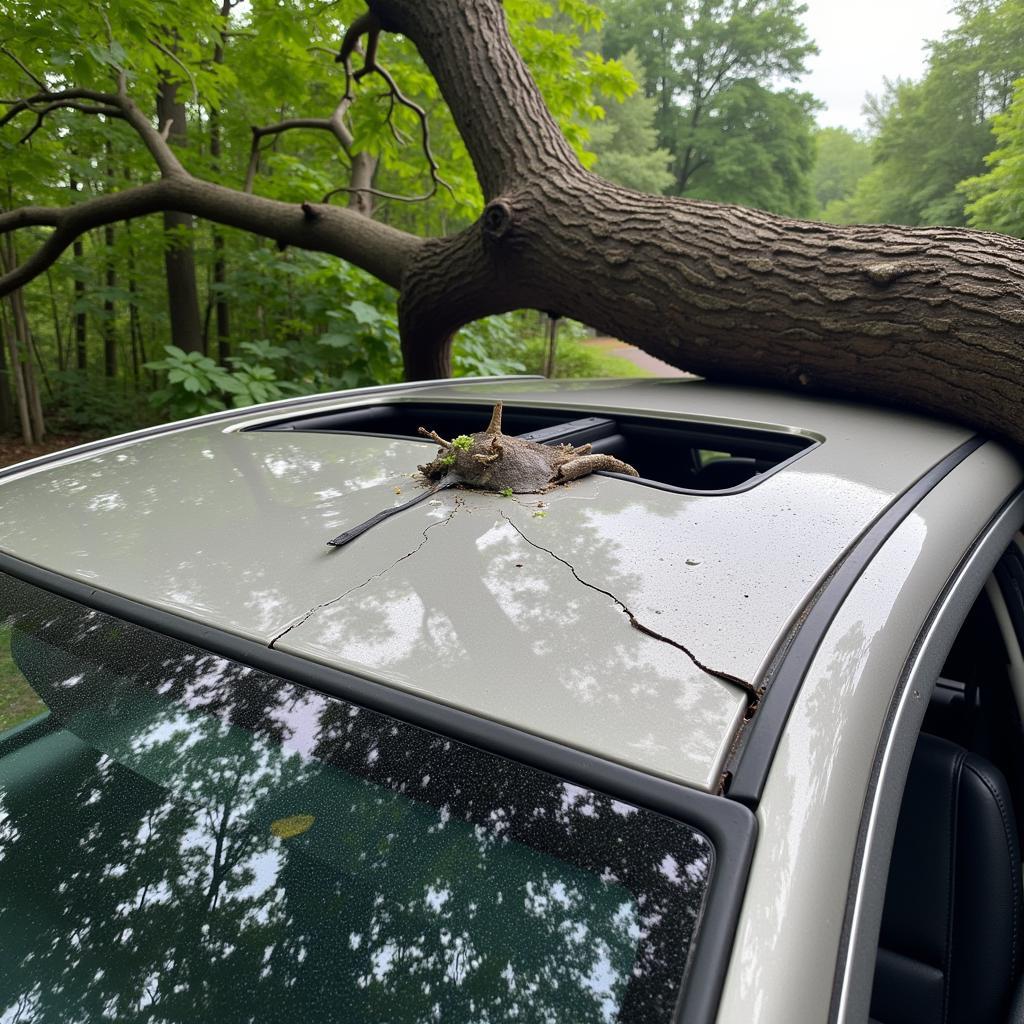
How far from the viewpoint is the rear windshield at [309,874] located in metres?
0.64

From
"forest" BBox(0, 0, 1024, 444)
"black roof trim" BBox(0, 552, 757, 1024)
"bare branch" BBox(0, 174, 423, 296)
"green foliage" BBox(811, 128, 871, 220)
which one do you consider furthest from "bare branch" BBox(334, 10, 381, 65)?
"green foliage" BBox(811, 128, 871, 220)

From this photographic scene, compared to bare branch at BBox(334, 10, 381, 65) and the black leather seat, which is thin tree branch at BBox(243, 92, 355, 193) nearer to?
bare branch at BBox(334, 10, 381, 65)

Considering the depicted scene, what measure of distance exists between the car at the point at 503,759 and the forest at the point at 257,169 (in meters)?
4.03

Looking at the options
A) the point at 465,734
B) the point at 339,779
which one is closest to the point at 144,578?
the point at 339,779

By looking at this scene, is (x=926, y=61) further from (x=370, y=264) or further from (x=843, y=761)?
(x=843, y=761)

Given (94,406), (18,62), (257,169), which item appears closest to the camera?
(18,62)

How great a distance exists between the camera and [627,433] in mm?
2168

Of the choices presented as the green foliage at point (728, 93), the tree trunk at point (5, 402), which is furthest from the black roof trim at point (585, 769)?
the green foliage at point (728, 93)

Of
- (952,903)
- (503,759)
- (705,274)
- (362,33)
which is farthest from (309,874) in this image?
(362,33)

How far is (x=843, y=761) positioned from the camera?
71cm

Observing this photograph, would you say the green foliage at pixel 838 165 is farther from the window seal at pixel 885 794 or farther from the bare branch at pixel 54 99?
the window seal at pixel 885 794

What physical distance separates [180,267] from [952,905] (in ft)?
30.5

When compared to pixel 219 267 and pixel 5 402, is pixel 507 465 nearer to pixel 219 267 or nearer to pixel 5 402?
pixel 219 267

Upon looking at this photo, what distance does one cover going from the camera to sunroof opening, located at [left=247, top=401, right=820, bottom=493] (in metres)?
1.86
